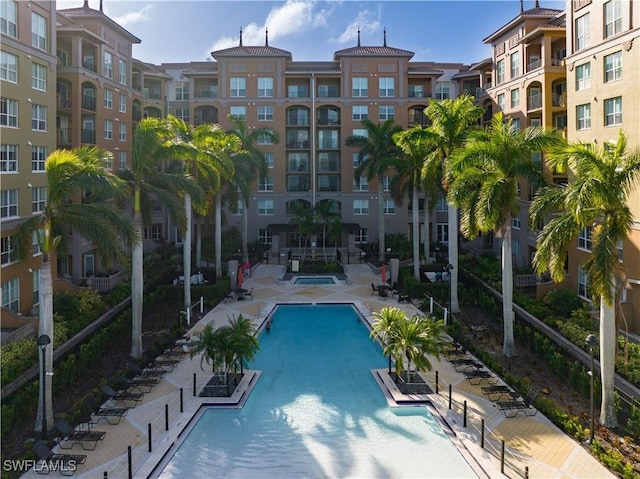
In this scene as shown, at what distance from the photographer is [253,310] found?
29016mm

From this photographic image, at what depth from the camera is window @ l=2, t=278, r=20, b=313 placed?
23.9 m

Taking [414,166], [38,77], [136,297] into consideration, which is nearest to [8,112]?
[38,77]

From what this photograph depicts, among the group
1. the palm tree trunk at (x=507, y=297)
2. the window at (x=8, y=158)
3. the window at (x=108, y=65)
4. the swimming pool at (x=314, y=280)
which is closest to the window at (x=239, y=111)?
the window at (x=108, y=65)

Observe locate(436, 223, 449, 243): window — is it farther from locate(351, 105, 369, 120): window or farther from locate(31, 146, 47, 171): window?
locate(31, 146, 47, 171): window

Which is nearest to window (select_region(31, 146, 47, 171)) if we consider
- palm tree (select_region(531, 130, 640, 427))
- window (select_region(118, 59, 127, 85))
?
window (select_region(118, 59, 127, 85))

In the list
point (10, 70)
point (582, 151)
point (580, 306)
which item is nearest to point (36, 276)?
point (10, 70)

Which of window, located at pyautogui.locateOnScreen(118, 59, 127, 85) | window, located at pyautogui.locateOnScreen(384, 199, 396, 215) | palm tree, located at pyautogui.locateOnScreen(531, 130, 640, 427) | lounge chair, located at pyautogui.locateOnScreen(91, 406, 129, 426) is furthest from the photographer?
window, located at pyautogui.locateOnScreen(384, 199, 396, 215)

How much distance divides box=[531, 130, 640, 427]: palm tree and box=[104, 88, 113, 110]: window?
33478 millimetres

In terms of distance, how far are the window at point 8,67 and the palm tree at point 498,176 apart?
72.0 feet

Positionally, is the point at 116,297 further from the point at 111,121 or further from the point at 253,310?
the point at 111,121

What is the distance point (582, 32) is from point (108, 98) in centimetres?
3275

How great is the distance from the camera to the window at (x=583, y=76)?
26625 mm

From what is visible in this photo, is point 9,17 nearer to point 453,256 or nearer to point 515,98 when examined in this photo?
point 453,256

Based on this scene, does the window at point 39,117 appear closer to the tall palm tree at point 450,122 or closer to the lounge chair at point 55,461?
the lounge chair at point 55,461
